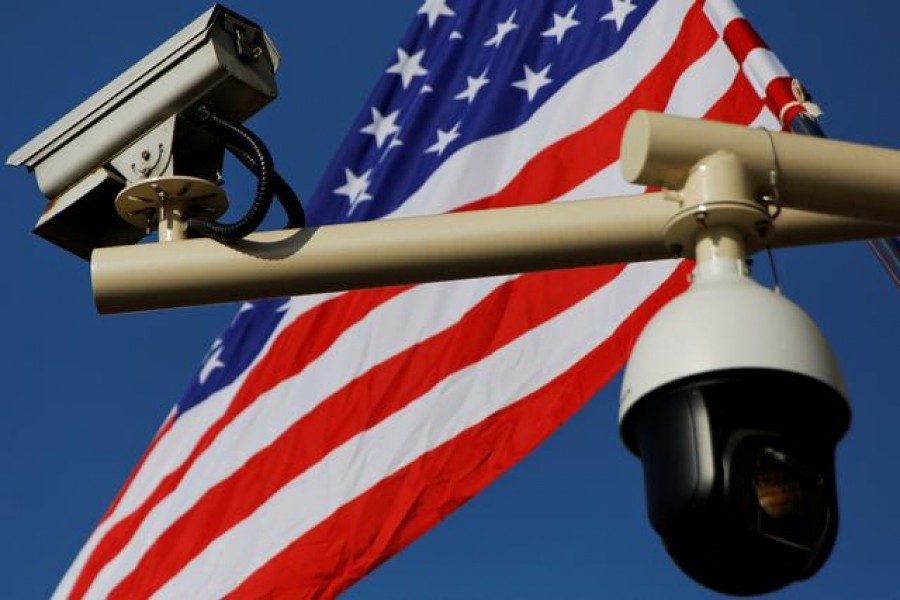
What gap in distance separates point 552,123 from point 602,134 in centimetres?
26

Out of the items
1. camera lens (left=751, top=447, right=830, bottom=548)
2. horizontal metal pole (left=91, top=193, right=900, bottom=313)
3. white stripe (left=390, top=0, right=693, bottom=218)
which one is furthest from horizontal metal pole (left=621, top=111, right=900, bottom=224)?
white stripe (left=390, top=0, right=693, bottom=218)

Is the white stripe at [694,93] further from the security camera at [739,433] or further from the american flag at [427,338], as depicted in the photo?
the security camera at [739,433]

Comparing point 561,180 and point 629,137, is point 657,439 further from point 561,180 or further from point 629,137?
point 561,180

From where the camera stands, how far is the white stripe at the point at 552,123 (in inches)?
290

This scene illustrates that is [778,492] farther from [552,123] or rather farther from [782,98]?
[552,123]

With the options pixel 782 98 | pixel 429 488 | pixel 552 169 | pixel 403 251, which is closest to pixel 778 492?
pixel 403 251

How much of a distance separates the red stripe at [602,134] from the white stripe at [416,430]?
68 cm

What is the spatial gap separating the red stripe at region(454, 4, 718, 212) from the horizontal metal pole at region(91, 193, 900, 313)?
13.6ft

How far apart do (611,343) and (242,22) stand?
3324 mm

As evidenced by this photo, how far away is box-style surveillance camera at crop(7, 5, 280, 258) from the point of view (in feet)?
11.1

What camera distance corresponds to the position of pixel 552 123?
7.41 meters

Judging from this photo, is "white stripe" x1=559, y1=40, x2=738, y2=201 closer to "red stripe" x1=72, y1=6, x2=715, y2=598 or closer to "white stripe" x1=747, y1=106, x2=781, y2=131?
"red stripe" x1=72, y1=6, x2=715, y2=598

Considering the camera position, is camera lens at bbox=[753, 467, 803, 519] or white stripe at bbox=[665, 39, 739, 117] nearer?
camera lens at bbox=[753, 467, 803, 519]

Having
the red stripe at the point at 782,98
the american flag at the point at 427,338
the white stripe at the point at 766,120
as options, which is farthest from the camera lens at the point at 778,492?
the white stripe at the point at 766,120
